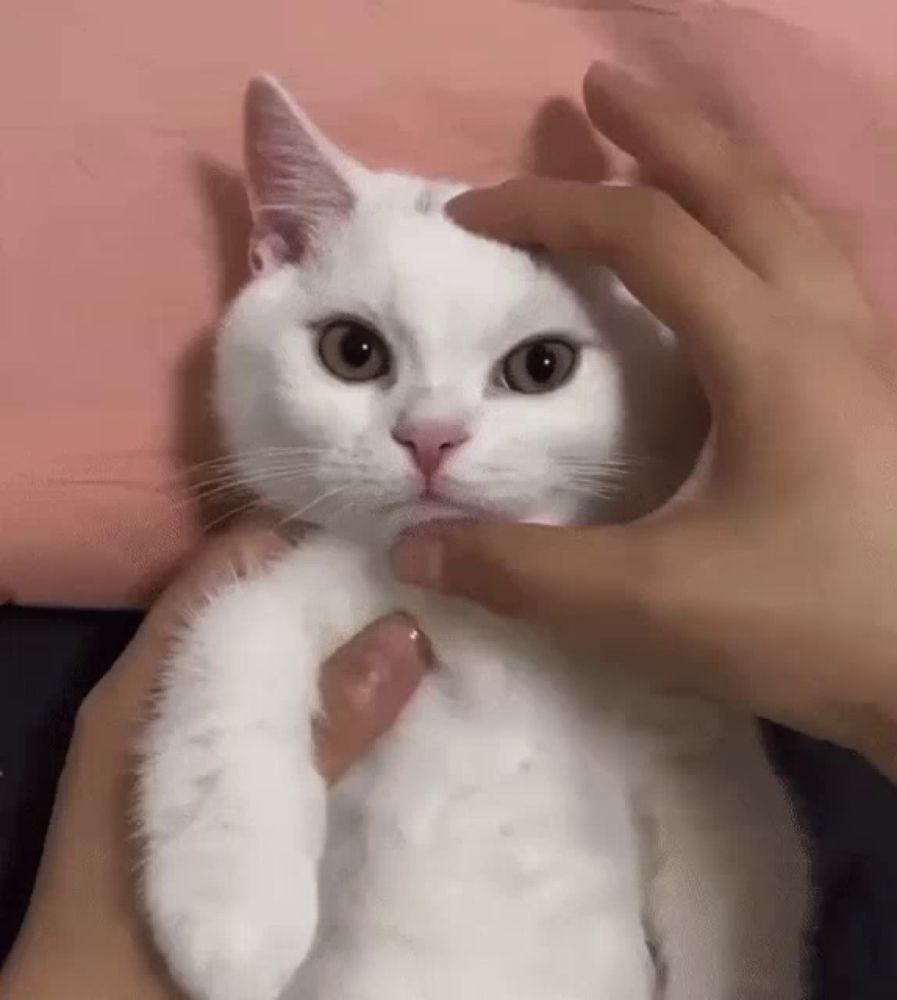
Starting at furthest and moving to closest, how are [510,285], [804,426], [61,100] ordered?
[61,100] → [510,285] → [804,426]

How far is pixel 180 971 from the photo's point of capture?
778 mm

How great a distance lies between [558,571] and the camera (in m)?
0.72

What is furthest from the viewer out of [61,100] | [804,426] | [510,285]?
[61,100]

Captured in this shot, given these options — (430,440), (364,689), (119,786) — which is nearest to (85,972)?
(119,786)

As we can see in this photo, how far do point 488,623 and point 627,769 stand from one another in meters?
0.13

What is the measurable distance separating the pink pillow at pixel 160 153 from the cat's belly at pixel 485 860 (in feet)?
0.90

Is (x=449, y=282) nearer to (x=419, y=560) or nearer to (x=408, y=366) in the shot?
(x=408, y=366)

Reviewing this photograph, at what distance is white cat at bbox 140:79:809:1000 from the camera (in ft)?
2.65

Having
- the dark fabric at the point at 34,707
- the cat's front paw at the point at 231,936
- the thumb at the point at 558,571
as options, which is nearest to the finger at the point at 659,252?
the thumb at the point at 558,571

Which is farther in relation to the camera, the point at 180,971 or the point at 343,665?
the point at 343,665

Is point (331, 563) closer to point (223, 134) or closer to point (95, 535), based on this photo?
point (95, 535)

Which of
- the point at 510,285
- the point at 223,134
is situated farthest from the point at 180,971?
the point at 223,134

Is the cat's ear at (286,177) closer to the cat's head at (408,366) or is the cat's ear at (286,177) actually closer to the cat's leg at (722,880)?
the cat's head at (408,366)

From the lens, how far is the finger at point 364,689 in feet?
2.82
